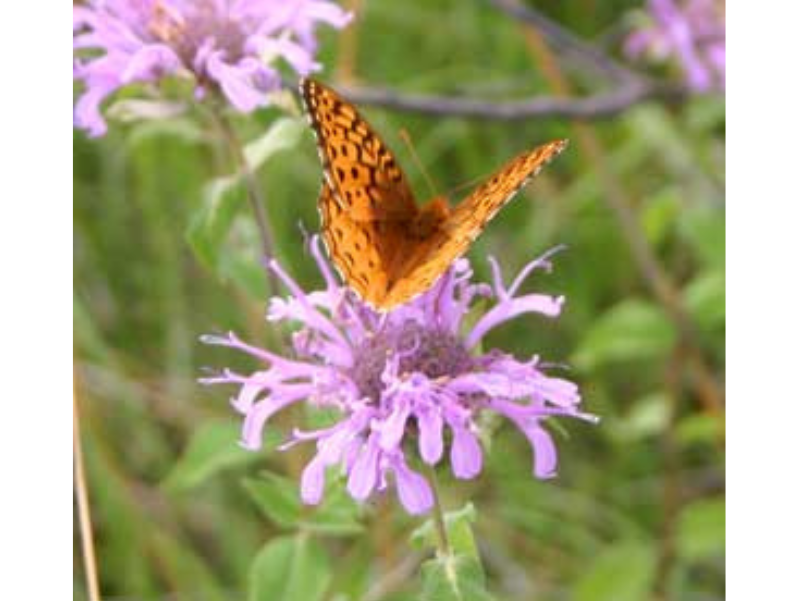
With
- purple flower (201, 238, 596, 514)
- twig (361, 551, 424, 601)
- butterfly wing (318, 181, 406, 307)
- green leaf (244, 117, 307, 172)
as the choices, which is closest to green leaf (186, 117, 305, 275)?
green leaf (244, 117, 307, 172)

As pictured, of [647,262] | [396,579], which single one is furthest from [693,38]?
[396,579]

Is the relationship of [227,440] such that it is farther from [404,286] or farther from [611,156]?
[611,156]

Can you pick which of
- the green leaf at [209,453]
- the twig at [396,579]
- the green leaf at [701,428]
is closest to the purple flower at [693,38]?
the green leaf at [701,428]

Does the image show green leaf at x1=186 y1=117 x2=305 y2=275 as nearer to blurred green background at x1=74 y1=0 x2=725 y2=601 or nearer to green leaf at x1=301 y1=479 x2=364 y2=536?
green leaf at x1=301 y1=479 x2=364 y2=536

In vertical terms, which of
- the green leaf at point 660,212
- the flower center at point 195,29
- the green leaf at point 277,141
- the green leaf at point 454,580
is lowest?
the green leaf at point 454,580

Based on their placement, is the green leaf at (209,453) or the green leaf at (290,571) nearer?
the green leaf at (290,571)

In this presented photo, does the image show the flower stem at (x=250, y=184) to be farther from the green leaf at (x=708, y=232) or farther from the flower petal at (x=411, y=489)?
the green leaf at (x=708, y=232)
